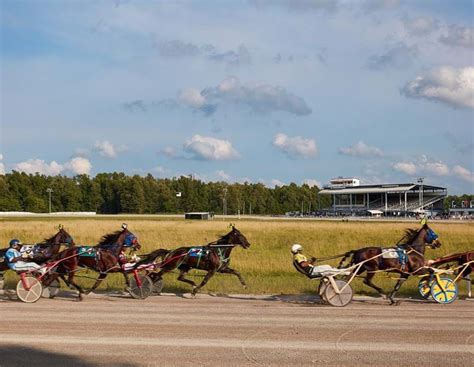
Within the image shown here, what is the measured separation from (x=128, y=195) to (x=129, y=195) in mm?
278

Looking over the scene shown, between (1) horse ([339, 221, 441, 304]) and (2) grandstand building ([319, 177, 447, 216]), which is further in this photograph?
(2) grandstand building ([319, 177, 447, 216])

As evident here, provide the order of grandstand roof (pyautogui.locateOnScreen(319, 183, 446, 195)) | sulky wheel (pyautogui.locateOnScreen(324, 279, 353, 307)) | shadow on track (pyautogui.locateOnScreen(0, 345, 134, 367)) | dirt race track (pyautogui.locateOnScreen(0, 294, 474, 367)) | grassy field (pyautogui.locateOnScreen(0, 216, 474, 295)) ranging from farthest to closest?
grandstand roof (pyautogui.locateOnScreen(319, 183, 446, 195)), grassy field (pyautogui.locateOnScreen(0, 216, 474, 295)), sulky wheel (pyautogui.locateOnScreen(324, 279, 353, 307)), dirt race track (pyautogui.locateOnScreen(0, 294, 474, 367)), shadow on track (pyautogui.locateOnScreen(0, 345, 134, 367))

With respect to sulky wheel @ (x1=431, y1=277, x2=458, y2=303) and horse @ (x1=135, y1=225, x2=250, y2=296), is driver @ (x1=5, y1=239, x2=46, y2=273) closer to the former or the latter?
horse @ (x1=135, y1=225, x2=250, y2=296)

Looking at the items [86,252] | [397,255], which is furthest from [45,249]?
[397,255]

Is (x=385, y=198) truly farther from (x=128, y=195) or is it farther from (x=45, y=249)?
(x=45, y=249)

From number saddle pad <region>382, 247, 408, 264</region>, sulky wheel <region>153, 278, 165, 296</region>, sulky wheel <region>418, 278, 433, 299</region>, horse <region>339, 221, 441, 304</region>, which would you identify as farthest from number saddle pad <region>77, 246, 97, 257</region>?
sulky wheel <region>418, 278, 433, 299</region>

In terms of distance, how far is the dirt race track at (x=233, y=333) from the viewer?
8688 mm

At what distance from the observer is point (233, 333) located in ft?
34.6

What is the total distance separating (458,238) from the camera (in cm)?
3872

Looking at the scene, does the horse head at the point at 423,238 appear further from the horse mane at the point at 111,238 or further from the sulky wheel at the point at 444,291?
the horse mane at the point at 111,238

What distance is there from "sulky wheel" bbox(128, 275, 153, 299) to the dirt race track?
51 cm

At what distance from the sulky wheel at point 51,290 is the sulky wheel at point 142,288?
6.39ft

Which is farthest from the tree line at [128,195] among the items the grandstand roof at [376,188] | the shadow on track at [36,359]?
the shadow on track at [36,359]

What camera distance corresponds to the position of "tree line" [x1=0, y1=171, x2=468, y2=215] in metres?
136
